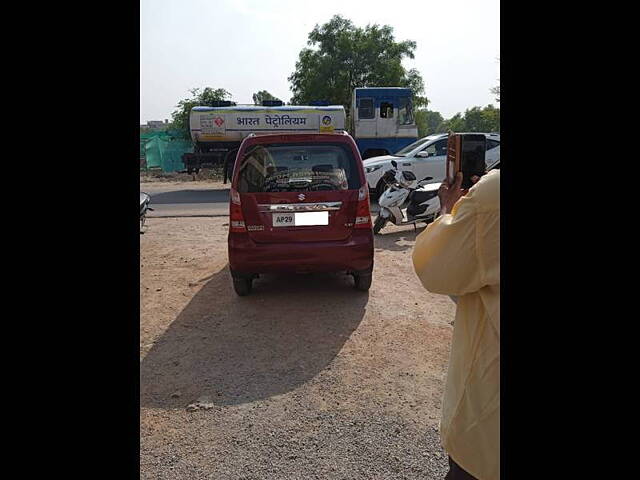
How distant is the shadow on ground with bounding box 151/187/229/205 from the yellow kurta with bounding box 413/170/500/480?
14319 millimetres

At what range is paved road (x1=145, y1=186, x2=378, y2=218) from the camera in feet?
41.3

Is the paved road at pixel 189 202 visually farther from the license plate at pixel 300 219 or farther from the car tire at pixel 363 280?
the license plate at pixel 300 219

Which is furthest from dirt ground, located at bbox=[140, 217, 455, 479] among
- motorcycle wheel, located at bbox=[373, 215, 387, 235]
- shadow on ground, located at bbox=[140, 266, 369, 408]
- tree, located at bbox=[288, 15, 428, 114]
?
tree, located at bbox=[288, 15, 428, 114]

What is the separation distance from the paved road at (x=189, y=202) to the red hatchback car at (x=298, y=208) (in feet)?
22.9

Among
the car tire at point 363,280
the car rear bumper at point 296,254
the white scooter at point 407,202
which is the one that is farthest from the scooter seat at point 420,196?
the car rear bumper at point 296,254

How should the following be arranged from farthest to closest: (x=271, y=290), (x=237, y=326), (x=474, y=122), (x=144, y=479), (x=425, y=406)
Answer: (x=474, y=122)
(x=271, y=290)
(x=237, y=326)
(x=425, y=406)
(x=144, y=479)

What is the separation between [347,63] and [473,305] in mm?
30237

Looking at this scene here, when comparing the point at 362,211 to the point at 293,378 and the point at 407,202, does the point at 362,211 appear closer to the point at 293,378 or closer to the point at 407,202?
the point at 293,378

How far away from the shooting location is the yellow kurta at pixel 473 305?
1230mm

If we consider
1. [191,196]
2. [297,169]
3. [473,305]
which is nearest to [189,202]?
[191,196]
